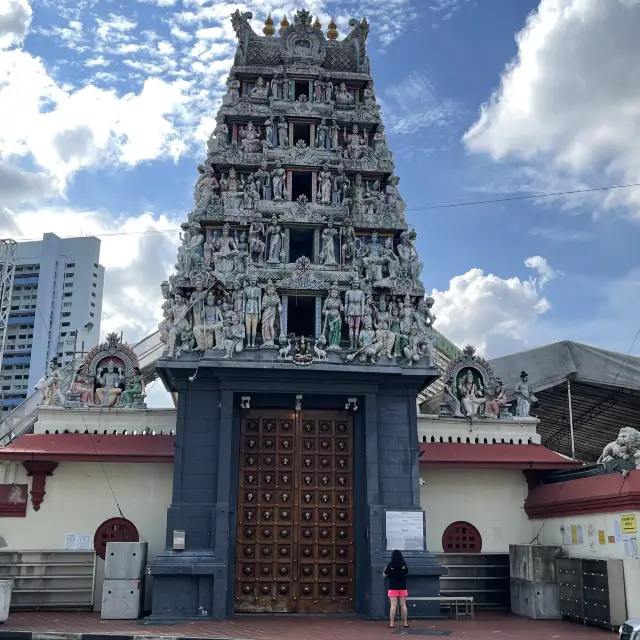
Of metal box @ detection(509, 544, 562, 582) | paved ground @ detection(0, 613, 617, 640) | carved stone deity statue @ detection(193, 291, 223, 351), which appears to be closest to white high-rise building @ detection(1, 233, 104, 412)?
carved stone deity statue @ detection(193, 291, 223, 351)

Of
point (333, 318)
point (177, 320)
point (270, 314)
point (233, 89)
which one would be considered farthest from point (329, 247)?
point (233, 89)

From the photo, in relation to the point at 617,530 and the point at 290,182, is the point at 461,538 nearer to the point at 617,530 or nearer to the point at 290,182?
the point at 617,530

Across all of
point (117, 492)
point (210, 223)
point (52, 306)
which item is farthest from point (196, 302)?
point (52, 306)

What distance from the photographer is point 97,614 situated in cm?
1992

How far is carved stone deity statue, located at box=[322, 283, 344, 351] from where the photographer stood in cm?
2111

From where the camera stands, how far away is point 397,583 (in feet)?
58.1

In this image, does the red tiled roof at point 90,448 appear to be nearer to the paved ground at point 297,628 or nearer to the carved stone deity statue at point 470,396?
the paved ground at point 297,628

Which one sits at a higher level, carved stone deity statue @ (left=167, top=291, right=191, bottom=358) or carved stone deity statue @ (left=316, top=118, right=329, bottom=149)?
carved stone deity statue @ (left=316, top=118, right=329, bottom=149)

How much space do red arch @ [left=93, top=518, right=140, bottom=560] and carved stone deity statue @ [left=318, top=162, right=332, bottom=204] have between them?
38.4 ft

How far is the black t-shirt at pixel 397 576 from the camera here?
57.9ft

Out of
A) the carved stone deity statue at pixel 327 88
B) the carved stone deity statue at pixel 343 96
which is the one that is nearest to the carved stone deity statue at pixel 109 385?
the carved stone deity statue at pixel 327 88

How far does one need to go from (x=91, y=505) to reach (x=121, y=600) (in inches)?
158

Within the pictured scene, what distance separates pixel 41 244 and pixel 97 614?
296ft

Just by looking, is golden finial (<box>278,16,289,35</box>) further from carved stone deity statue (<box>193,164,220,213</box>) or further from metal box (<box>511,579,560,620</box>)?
metal box (<box>511,579,560,620</box>)
